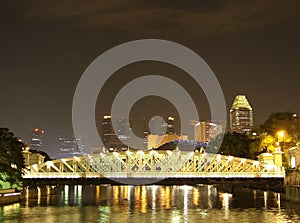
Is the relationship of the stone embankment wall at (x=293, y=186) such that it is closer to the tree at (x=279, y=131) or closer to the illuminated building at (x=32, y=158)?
the tree at (x=279, y=131)

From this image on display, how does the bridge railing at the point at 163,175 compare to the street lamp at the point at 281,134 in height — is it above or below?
below

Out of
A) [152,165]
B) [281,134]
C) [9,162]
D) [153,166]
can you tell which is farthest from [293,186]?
[152,165]

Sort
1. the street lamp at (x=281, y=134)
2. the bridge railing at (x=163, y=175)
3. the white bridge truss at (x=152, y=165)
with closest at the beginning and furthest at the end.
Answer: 1. the street lamp at (x=281, y=134)
2. the bridge railing at (x=163, y=175)
3. the white bridge truss at (x=152, y=165)

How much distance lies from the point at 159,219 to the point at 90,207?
699 inches

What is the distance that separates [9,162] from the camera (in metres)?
78.6

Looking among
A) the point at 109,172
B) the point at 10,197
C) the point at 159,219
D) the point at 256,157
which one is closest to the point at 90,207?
the point at 10,197

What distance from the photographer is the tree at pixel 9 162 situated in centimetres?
7644

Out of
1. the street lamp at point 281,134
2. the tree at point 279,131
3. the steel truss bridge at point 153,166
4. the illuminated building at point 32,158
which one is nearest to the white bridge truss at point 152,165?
the steel truss bridge at point 153,166

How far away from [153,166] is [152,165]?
730mm

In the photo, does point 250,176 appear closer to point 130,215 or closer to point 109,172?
point 109,172

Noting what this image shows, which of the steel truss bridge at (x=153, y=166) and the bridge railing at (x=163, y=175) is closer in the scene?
the bridge railing at (x=163, y=175)

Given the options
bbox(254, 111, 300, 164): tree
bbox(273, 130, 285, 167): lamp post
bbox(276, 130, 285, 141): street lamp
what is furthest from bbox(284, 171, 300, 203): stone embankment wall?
bbox(273, 130, 285, 167): lamp post

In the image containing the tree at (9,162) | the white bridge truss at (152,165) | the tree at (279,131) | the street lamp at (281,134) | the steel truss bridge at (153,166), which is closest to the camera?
the tree at (9,162)

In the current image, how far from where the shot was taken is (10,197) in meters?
76.1
